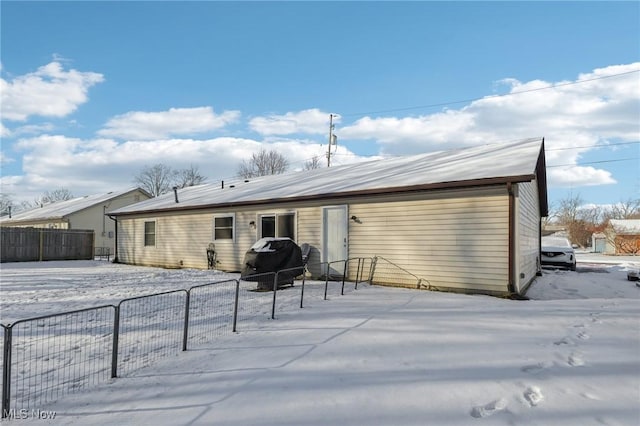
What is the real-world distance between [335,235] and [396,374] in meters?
8.07

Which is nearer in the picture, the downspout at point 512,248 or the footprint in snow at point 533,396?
the footprint in snow at point 533,396

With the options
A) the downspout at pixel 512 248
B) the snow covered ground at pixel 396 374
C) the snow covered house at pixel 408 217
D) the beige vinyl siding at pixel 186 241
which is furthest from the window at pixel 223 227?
the downspout at pixel 512 248

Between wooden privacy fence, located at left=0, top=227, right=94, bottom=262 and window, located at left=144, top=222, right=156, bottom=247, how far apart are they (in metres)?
7.08

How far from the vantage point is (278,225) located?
13.5 metres

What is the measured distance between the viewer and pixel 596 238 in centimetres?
4644

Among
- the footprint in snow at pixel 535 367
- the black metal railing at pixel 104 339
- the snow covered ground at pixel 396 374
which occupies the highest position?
the footprint in snow at pixel 535 367

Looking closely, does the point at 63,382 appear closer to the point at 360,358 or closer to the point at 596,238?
the point at 360,358

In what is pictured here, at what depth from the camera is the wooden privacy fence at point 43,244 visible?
68.7 feet

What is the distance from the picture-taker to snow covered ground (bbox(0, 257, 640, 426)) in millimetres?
3260

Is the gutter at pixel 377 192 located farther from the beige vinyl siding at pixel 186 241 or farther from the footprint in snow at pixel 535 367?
the footprint in snow at pixel 535 367

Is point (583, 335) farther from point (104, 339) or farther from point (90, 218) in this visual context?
point (90, 218)

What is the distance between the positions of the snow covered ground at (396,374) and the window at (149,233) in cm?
1181

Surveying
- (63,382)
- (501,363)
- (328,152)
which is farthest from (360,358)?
(328,152)

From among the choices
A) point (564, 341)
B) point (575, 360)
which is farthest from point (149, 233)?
point (575, 360)
